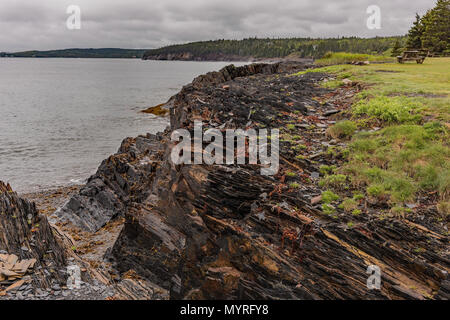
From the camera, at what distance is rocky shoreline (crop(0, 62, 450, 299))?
7039mm

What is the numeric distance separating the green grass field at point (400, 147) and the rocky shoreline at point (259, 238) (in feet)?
2.12

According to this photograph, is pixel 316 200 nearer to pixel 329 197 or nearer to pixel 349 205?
pixel 329 197

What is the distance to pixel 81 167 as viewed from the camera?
98.0ft

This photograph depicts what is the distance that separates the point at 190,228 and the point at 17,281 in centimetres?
625

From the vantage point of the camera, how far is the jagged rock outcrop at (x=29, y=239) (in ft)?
35.8

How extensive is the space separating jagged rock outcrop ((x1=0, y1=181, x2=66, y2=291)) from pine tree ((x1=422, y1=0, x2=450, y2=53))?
63090mm

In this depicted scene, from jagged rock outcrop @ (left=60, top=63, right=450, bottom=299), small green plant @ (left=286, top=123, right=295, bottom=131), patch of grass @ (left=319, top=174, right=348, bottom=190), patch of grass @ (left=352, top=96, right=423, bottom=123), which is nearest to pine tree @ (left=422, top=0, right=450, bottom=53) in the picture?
patch of grass @ (left=352, top=96, right=423, bottom=123)

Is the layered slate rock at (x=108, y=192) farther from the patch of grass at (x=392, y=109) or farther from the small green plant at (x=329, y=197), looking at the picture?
the patch of grass at (x=392, y=109)

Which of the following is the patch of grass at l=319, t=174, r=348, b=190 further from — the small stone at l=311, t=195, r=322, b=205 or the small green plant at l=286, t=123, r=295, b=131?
the small green plant at l=286, t=123, r=295, b=131

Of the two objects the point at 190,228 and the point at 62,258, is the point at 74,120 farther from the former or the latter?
the point at 190,228

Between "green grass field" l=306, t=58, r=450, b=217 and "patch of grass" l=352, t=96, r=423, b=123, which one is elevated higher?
"patch of grass" l=352, t=96, r=423, b=123

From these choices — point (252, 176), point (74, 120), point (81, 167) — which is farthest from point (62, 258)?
point (74, 120)

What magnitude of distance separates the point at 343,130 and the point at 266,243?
7.01 metres

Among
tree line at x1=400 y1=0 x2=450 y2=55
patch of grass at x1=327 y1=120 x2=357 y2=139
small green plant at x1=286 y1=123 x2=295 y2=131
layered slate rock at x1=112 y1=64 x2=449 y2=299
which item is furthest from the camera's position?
tree line at x1=400 y1=0 x2=450 y2=55
